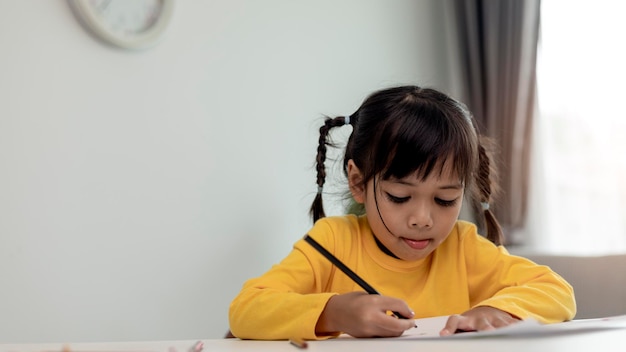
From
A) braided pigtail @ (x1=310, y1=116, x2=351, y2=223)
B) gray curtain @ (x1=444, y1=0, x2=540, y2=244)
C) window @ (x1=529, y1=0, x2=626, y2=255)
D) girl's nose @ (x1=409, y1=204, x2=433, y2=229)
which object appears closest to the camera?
girl's nose @ (x1=409, y1=204, x2=433, y2=229)

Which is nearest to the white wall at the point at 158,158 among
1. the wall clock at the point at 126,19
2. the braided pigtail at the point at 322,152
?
the wall clock at the point at 126,19

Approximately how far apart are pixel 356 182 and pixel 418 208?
20 centimetres

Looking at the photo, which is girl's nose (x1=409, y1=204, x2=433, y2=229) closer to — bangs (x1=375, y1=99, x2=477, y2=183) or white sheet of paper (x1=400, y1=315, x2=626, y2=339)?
bangs (x1=375, y1=99, x2=477, y2=183)

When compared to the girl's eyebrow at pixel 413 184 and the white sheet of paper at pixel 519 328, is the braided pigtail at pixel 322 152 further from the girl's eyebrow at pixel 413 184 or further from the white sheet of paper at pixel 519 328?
the white sheet of paper at pixel 519 328

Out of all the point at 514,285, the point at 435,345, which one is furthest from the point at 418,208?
the point at 435,345

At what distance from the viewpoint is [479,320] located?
1.06 metres

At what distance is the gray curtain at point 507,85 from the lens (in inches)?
120

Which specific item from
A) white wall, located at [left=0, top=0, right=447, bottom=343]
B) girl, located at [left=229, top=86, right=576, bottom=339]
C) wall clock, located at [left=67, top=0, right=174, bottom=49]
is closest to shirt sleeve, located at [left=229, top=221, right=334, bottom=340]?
girl, located at [left=229, top=86, right=576, bottom=339]

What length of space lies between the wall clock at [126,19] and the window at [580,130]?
1.66 meters

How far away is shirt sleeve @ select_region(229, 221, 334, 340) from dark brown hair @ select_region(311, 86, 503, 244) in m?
0.24

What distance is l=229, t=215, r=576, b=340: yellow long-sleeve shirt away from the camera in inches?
49.2

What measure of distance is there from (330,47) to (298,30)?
18cm

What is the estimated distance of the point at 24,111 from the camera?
1.73m

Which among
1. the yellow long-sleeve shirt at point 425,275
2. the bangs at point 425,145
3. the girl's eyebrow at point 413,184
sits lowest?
the yellow long-sleeve shirt at point 425,275
